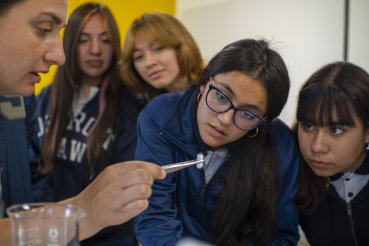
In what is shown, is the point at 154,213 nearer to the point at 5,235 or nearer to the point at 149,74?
the point at 5,235

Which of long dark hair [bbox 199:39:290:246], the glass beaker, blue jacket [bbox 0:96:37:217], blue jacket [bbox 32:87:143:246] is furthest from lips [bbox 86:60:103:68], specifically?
the glass beaker

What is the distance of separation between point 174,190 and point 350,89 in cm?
58

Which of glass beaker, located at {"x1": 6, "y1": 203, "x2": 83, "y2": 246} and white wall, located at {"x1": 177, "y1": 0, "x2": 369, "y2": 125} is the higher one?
white wall, located at {"x1": 177, "y1": 0, "x2": 369, "y2": 125}

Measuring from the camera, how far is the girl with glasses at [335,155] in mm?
1223

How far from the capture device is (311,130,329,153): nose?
1.22 m

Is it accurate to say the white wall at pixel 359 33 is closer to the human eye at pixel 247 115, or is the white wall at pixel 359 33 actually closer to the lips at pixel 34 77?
Result: the human eye at pixel 247 115

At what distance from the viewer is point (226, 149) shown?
4.22 ft

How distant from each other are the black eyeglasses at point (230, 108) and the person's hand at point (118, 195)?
0.43 metres

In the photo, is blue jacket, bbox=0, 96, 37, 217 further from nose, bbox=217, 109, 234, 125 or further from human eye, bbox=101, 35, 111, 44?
human eye, bbox=101, 35, 111, 44

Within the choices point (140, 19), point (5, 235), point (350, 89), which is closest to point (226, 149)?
point (350, 89)

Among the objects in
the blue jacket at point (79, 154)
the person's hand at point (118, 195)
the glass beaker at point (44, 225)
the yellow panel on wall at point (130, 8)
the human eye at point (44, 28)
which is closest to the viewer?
the glass beaker at point (44, 225)

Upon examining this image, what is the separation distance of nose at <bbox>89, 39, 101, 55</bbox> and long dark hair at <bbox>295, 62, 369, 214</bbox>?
923mm

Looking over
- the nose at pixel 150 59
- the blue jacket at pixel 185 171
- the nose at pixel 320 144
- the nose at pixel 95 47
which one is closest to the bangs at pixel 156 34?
the nose at pixel 150 59

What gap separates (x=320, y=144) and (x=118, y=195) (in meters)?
0.69
